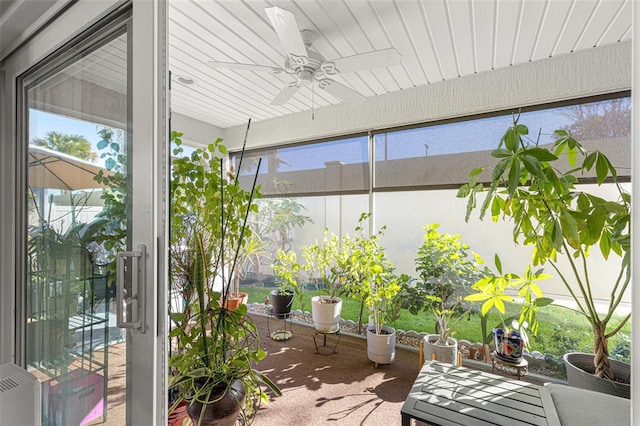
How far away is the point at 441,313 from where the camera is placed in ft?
8.03

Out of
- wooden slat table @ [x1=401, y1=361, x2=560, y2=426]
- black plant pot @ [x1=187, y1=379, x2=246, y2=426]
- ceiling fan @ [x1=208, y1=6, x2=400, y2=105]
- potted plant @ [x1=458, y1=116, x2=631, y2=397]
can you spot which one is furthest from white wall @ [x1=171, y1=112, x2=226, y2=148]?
wooden slat table @ [x1=401, y1=361, x2=560, y2=426]

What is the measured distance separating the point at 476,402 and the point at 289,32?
1998 millimetres

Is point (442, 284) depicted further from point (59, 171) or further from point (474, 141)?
point (59, 171)

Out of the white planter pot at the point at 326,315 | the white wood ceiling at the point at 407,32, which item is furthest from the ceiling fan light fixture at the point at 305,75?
the white planter pot at the point at 326,315

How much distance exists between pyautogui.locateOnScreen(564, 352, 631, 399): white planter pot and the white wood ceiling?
2.00 m

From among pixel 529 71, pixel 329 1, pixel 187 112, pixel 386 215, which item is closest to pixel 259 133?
pixel 187 112

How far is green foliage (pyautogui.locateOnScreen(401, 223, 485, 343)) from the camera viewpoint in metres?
2.49

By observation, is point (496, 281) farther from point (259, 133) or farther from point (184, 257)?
point (259, 133)

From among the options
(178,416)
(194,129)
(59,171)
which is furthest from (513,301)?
(194,129)

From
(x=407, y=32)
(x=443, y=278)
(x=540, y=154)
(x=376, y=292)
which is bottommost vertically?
(x=376, y=292)

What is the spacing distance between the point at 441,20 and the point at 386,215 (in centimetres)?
182

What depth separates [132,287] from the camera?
819 mm

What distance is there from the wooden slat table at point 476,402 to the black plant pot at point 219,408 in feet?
2.55

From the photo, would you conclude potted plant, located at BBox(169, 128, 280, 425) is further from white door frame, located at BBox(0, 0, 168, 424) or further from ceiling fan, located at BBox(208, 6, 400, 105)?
ceiling fan, located at BBox(208, 6, 400, 105)
